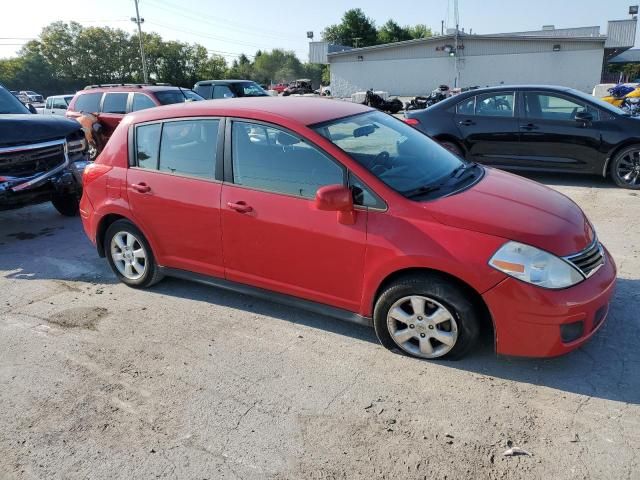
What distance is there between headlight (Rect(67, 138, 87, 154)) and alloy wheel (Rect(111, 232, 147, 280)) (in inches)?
119

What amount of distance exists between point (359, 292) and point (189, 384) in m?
1.26

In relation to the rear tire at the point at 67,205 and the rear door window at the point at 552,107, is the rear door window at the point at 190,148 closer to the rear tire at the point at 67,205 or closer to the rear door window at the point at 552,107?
the rear tire at the point at 67,205

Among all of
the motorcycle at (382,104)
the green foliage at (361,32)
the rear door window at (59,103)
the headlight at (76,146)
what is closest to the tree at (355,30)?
the green foliage at (361,32)

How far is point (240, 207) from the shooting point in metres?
3.82

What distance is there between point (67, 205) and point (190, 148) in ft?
14.0

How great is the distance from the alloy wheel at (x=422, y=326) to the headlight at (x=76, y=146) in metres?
5.68

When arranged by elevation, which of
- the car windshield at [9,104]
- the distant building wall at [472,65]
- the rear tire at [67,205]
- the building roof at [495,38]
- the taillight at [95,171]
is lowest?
the rear tire at [67,205]

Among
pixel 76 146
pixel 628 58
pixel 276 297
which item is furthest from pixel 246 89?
pixel 628 58

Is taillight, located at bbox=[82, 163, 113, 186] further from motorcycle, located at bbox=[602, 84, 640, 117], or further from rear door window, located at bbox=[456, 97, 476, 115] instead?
motorcycle, located at bbox=[602, 84, 640, 117]

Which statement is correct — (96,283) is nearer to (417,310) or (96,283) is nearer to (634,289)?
(417,310)

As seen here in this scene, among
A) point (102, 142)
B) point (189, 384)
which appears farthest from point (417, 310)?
point (102, 142)

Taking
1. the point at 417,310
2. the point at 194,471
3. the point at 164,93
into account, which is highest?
the point at 164,93

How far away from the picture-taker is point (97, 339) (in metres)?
3.96

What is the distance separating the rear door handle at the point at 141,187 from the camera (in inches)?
171
